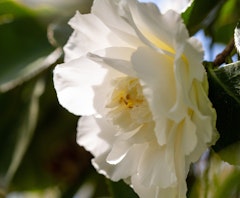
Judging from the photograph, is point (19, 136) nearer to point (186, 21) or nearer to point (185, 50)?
point (186, 21)

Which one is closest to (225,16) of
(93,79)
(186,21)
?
(186,21)

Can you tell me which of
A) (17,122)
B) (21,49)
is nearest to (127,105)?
(21,49)

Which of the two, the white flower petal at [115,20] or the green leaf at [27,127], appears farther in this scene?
the green leaf at [27,127]

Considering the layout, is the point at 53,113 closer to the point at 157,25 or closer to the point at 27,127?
the point at 27,127

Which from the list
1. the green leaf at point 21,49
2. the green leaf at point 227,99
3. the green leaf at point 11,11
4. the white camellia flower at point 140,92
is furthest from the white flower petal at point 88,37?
the green leaf at point 11,11

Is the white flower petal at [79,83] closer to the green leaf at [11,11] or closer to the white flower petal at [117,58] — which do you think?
the white flower petal at [117,58]

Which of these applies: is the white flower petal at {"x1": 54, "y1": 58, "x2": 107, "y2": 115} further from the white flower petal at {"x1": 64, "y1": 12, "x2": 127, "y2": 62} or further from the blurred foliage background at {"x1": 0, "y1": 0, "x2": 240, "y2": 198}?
the blurred foliage background at {"x1": 0, "y1": 0, "x2": 240, "y2": 198}

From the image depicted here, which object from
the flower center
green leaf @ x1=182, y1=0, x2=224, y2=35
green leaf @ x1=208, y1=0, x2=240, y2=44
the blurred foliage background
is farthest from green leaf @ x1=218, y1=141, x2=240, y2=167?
green leaf @ x1=208, y1=0, x2=240, y2=44
